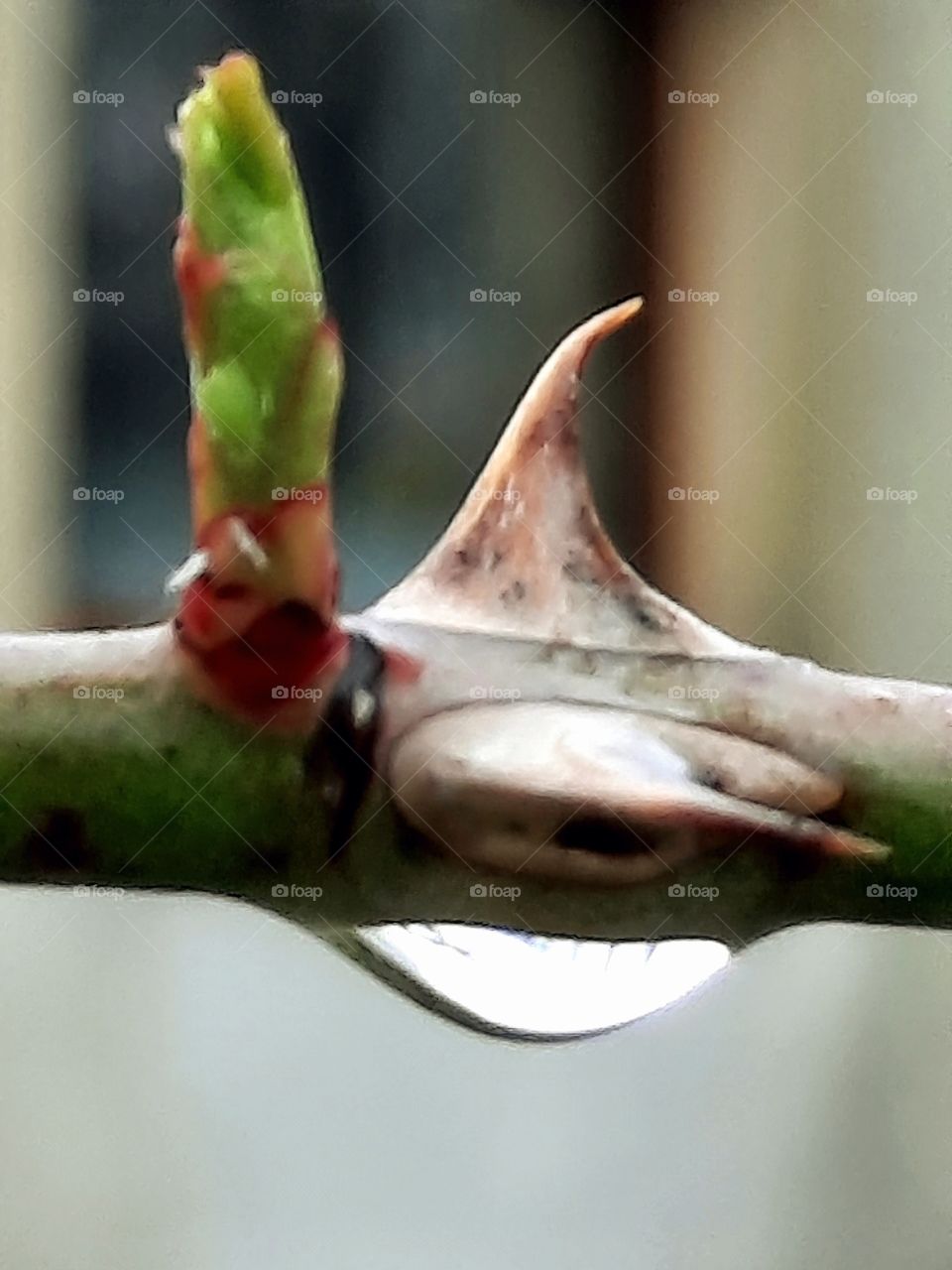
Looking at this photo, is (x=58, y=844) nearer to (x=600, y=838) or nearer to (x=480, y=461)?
(x=600, y=838)

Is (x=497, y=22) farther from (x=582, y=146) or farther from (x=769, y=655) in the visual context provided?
(x=769, y=655)

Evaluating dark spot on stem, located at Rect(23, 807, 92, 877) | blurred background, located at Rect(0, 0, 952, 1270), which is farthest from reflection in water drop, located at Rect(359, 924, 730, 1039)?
blurred background, located at Rect(0, 0, 952, 1270)

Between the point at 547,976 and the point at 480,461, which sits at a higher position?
the point at 480,461

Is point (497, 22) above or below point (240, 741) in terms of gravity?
above

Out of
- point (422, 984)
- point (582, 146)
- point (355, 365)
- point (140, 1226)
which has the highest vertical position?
point (582, 146)

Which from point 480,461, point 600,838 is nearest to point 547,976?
point 600,838

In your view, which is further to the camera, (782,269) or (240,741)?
(782,269)

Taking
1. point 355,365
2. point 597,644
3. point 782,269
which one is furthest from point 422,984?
point 782,269
